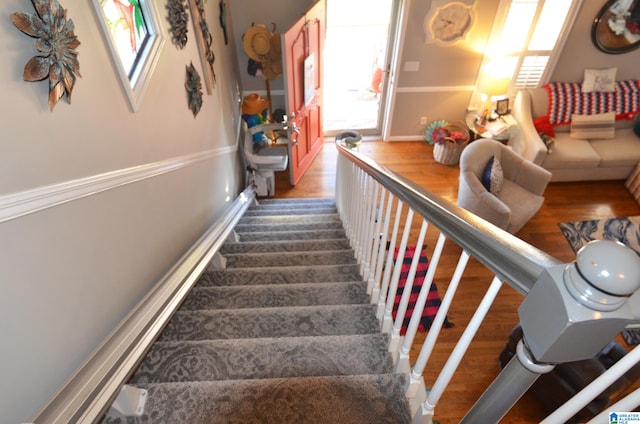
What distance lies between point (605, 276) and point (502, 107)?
4.77 metres

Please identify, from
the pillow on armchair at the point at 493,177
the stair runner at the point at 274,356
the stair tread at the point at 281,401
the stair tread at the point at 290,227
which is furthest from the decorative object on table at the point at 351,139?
the stair tread at the point at 281,401

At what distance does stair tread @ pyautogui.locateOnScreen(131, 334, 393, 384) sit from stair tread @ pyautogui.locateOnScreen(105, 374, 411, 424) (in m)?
0.11

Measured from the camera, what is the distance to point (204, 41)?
269 centimetres

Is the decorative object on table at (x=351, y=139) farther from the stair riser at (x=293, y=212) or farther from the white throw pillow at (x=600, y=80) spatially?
the white throw pillow at (x=600, y=80)

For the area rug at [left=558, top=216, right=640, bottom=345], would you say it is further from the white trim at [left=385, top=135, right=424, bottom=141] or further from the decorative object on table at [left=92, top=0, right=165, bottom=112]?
the decorative object on table at [left=92, top=0, right=165, bottom=112]

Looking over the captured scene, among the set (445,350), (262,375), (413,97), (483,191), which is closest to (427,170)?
(413,97)

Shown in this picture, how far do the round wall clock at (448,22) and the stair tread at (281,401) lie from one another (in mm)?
4434

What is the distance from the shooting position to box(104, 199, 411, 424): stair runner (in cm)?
99

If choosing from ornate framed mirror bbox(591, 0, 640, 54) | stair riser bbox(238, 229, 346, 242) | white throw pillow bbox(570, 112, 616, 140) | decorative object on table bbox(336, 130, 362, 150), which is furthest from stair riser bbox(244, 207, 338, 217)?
ornate framed mirror bbox(591, 0, 640, 54)

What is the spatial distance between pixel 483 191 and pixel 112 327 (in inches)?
116

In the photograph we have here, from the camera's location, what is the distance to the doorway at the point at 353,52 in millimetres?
6415

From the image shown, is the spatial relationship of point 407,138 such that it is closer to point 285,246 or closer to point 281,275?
point 285,246

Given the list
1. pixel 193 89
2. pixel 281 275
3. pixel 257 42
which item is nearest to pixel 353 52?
pixel 257 42

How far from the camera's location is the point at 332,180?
4.32 meters
